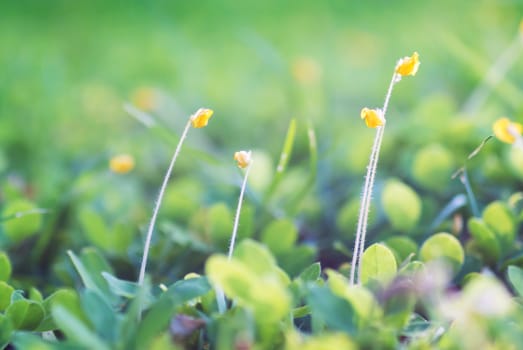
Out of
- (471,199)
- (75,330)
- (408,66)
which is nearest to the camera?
(75,330)

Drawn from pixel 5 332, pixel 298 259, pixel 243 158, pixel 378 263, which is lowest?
pixel 5 332

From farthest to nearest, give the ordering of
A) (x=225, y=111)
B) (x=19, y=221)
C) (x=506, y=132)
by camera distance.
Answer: (x=225, y=111)
(x=19, y=221)
(x=506, y=132)

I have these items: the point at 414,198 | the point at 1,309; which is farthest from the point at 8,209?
the point at 414,198

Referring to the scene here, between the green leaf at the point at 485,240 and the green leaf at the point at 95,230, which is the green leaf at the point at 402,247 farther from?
the green leaf at the point at 95,230

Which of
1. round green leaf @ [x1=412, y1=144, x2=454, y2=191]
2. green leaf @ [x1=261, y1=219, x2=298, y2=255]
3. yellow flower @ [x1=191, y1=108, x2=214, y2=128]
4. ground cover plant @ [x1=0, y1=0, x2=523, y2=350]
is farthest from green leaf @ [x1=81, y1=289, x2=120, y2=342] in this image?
round green leaf @ [x1=412, y1=144, x2=454, y2=191]

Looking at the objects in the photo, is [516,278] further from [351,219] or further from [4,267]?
[4,267]

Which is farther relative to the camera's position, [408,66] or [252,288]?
[408,66]

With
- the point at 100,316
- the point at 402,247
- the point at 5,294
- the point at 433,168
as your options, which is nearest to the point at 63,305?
the point at 100,316

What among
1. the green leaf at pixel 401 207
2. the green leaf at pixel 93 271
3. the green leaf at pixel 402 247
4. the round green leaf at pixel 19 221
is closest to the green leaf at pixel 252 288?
the green leaf at pixel 93 271
